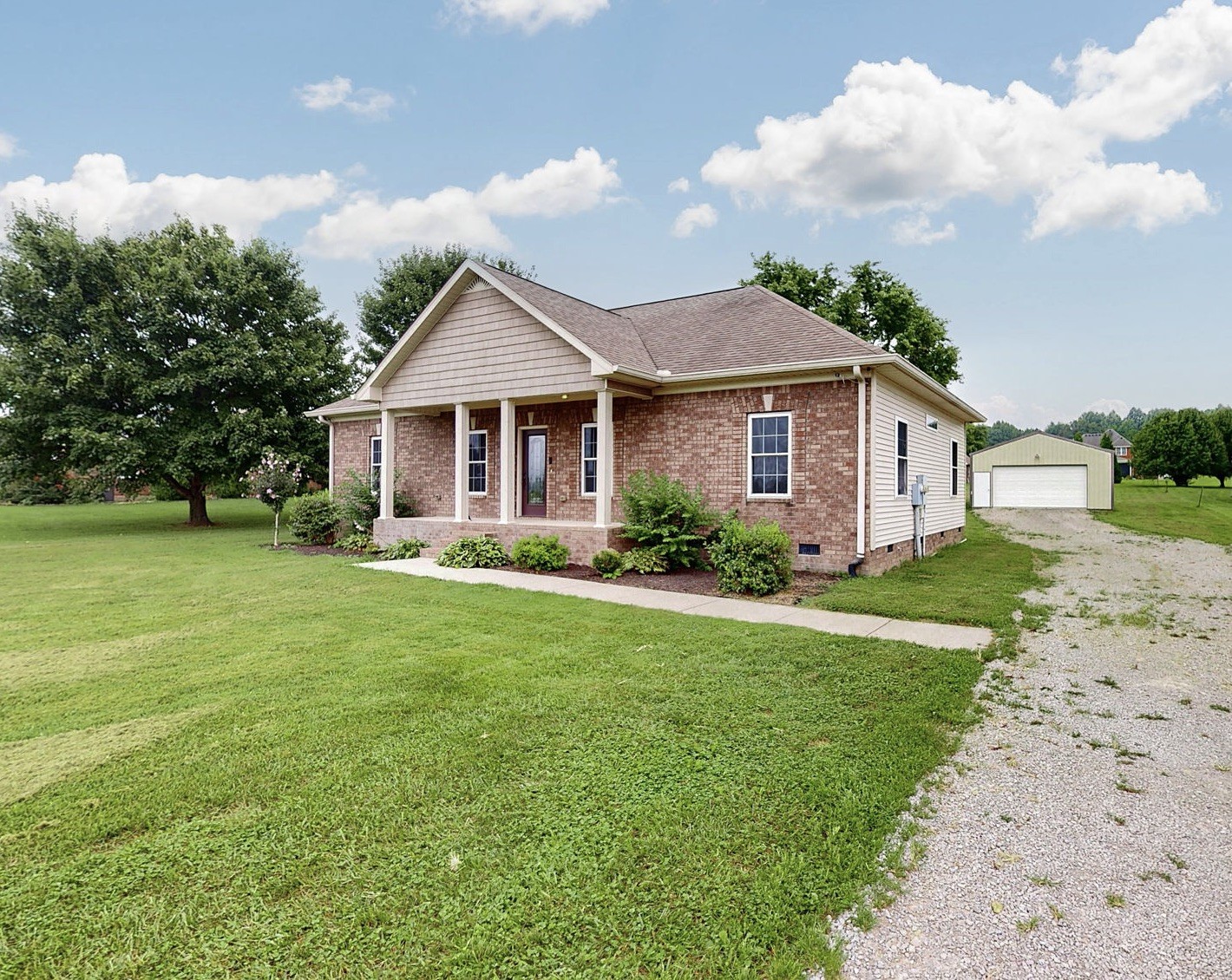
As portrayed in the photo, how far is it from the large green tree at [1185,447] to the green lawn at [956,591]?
37.6 meters

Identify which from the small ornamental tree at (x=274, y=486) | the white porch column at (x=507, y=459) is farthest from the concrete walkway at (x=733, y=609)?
the small ornamental tree at (x=274, y=486)

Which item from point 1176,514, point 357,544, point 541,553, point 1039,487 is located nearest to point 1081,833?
point 541,553

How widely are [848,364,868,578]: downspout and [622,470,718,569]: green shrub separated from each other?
2.39m

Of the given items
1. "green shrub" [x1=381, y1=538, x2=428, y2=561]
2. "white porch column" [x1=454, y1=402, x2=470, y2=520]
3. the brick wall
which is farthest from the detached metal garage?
"green shrub" [x1=381, y1=538, x2=428, y2=561]

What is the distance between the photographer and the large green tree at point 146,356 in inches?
749

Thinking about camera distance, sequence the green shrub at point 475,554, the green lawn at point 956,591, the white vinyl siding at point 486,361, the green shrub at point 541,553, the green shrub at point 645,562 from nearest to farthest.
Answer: the green lawn at point 956,591, the green shrub at point 645,562, the green shrub at point 541,553, the white vinyl siding at point 486,361, the green shrub at point 475,554

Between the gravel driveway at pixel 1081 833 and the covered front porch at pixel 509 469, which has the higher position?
the covered front porch at pixel 509 469

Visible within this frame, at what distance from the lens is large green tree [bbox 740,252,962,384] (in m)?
26.8

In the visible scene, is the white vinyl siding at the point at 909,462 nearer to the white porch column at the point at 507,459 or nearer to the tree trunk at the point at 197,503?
the white porch column at the point at 507,459

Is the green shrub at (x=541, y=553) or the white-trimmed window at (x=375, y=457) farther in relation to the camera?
the white-trimmed window at (x=375, y=457)

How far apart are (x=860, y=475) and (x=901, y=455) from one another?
2.33 m

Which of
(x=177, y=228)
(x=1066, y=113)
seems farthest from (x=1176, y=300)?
(x=177, y=228)

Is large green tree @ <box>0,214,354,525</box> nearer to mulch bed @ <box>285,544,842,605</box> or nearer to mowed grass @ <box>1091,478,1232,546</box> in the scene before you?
mulch bed @ <box>285,544,842,605</box>

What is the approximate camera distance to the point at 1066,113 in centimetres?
1273
